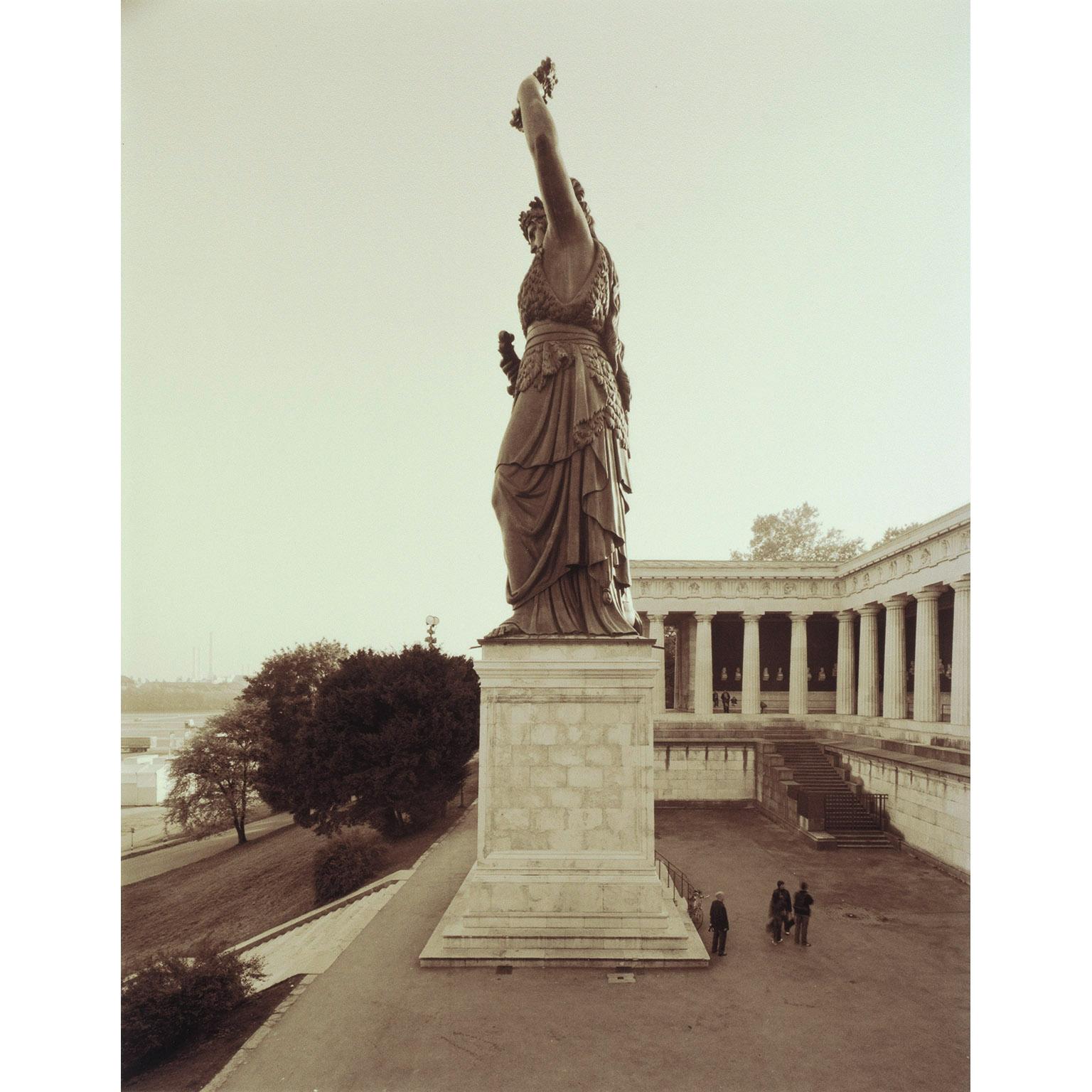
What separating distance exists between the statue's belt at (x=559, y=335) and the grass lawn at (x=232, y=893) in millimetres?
12331

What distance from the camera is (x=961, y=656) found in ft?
63.3

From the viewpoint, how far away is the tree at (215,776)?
2505 cm

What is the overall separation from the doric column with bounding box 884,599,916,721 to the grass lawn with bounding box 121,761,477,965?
1511 cm

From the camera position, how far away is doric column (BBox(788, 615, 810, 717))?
28.4 m

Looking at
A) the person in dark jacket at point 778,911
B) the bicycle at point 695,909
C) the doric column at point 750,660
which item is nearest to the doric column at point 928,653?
the doric column at point 750,660

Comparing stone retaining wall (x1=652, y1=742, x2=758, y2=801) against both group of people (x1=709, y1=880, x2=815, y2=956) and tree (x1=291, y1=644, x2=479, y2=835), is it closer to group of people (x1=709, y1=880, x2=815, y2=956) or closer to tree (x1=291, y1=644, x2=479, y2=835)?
tree (x1=291, y1=644, x2=479, y2=835)

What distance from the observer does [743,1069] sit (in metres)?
5.70

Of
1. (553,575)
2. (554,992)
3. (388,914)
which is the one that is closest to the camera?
(554,992)

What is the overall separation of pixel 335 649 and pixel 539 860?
89.8ft

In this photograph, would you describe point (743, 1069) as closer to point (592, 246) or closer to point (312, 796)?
point (592, 246)

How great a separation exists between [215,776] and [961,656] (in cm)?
2408

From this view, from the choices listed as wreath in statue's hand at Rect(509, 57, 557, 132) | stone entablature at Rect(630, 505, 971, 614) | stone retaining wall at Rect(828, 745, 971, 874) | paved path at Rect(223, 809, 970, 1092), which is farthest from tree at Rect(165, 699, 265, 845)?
wreath in statue's hand at Rect(509, 57, 557, 132)

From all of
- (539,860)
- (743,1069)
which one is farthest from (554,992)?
(743,1069)

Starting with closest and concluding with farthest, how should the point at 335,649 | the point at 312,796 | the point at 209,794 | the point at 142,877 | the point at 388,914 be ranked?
the point at 388,914 → the point at 312,796 → the point at 142,877 → the point at 209,794 → the point at 335,649
